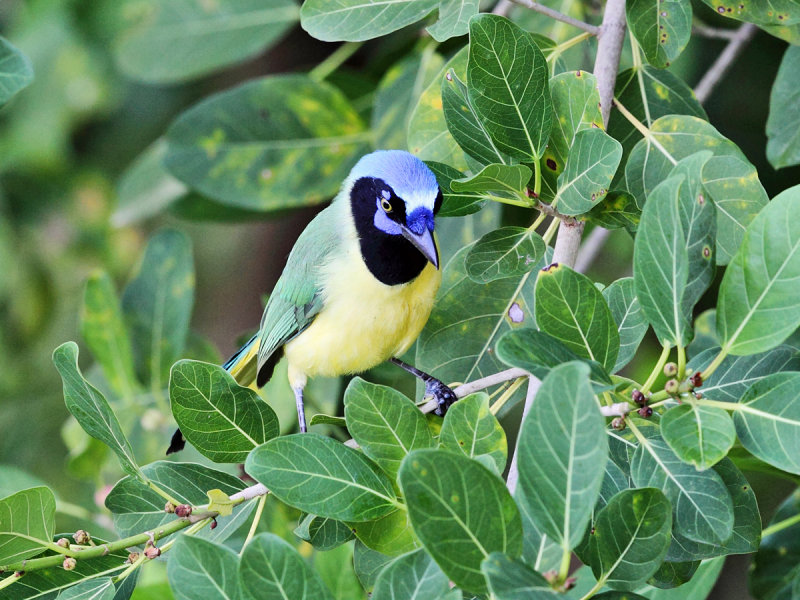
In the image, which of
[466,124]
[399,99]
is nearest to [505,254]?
[466,124]

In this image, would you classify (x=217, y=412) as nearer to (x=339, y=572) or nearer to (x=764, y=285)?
(x=339, y=572)

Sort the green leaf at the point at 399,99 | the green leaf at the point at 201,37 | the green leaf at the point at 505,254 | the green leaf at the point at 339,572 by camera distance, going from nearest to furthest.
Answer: the green leaf at the point at 505,254
the green leaf at the point at 339,572
the green leaf at the point at 399,99
the green leaf at the point at 201,37

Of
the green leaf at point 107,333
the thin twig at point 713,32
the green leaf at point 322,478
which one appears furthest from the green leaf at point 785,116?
the green leaf at point 107,333

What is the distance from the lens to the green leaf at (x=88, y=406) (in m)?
1.57

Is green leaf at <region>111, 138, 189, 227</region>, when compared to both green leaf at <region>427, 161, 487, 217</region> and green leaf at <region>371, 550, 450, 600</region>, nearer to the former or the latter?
green leaf at <region>427, 161, 487, 217</region>

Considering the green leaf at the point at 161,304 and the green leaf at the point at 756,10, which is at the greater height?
the green leaf at the point at 756,10

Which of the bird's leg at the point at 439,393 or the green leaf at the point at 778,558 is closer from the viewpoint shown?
the bird's leg at the point at 439,393

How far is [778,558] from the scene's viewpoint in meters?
2.20

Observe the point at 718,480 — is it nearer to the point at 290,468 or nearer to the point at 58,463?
the point at 290,468

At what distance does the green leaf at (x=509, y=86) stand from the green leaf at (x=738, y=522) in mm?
653

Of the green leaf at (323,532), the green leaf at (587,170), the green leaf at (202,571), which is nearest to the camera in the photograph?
the green leaf at (202,571)

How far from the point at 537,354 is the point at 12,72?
4.52 ft

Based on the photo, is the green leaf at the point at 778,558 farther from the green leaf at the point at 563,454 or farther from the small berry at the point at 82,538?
the small berry at the point at 82,538

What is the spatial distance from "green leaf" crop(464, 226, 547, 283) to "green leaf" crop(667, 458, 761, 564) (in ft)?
1.76
